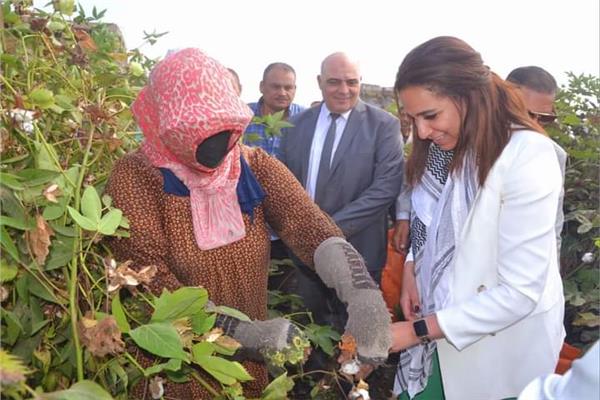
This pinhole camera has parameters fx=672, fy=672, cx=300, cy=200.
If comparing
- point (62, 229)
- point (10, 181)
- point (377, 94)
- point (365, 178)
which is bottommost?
point (377, 94)

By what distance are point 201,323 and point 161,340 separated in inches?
5.5

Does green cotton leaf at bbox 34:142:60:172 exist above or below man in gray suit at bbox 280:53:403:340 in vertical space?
above

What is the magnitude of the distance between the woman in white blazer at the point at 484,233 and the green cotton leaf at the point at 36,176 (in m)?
0.89

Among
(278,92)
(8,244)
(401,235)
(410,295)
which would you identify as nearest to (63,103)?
(8,244)

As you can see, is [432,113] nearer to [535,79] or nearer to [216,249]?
[216,249]

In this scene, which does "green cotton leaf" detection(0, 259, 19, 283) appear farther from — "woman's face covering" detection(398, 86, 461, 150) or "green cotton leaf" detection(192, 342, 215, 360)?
"woman's face covering" detection(398, 86, 461, 150)

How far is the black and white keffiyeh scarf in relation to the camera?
1.77 meters

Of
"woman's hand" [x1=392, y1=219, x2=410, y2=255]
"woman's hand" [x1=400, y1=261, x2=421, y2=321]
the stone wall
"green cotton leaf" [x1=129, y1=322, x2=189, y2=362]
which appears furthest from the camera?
the stone wall

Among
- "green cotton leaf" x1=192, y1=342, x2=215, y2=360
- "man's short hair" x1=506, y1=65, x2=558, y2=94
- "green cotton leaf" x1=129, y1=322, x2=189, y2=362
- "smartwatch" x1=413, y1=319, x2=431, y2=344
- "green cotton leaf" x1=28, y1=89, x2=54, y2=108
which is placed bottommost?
"smartwatch" x1=413, y1=319, x2=431, y2=344

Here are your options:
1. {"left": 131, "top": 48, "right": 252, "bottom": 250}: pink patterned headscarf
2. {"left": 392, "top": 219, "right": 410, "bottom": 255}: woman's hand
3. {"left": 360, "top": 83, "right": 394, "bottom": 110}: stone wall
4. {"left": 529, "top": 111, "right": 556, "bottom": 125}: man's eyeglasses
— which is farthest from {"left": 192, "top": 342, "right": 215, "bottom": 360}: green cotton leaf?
{"left": 360, "top": 83, "right": 394, "bottom": 110}: stone wall

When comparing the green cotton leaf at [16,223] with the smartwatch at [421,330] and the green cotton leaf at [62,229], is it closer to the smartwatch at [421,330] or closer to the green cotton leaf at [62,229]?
the green cotton leaf at [62,229]

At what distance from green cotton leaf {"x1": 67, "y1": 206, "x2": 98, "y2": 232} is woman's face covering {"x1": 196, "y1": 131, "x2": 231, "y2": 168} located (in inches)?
16.2

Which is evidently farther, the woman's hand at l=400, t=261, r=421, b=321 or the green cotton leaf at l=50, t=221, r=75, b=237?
the woman's hand at l=400, t=261, r=421, b=321

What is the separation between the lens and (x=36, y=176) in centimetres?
117
